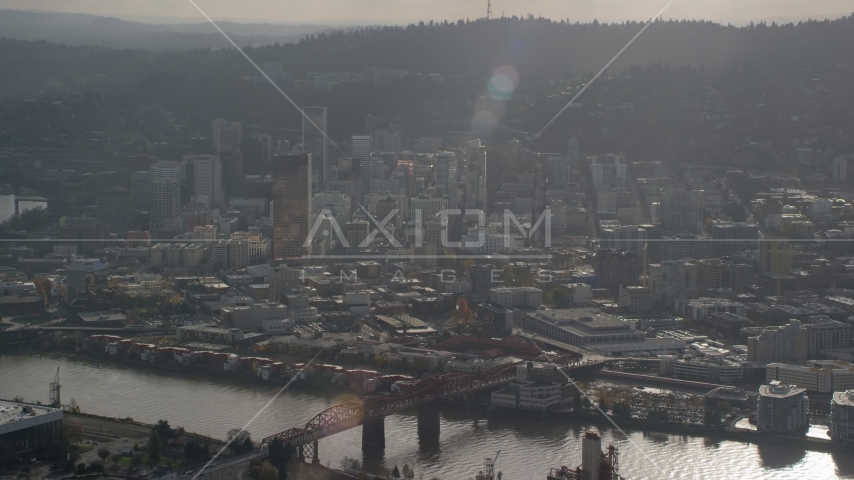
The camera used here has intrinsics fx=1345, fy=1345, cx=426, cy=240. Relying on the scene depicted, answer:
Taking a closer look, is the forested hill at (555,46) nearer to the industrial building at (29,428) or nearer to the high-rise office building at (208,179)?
the high-rise office building at (208,179)

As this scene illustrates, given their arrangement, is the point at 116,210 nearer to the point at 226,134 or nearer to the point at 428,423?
the point at 226,134

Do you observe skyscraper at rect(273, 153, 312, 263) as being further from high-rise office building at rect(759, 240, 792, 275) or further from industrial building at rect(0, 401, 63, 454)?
industrial building at rect(0, 401, 63, 454)

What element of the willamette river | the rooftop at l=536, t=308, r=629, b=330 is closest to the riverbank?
the willamette river

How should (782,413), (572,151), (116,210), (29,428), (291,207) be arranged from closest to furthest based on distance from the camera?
1. (29,428)
2. (782,413)
3. (291,207)
4. (116,210)
5. (572,151)

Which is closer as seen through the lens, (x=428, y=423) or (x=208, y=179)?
(x=428, y=423)

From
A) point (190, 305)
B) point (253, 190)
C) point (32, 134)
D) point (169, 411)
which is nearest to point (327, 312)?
point (190, 305)

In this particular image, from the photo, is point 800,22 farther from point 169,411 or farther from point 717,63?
point 169,411

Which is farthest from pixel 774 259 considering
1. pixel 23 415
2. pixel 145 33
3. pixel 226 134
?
pixel 145 33
